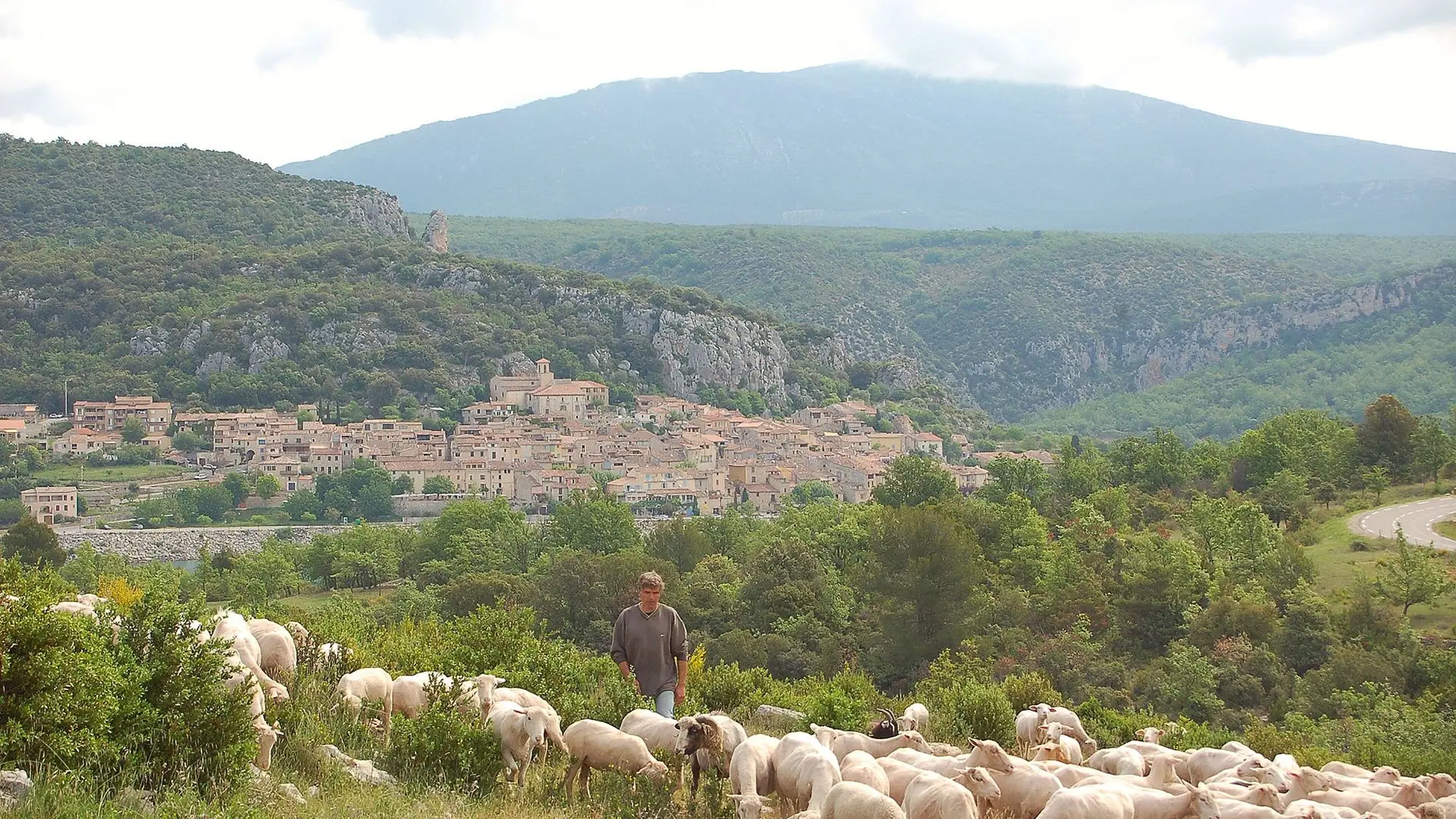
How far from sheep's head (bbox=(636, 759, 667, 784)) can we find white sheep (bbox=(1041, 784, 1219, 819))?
2.24 m

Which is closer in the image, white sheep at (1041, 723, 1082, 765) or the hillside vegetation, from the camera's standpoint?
the hillside vegetation

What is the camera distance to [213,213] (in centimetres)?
12781

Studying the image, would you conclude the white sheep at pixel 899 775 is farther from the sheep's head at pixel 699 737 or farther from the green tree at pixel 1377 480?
the green tree at pixel 1377 480

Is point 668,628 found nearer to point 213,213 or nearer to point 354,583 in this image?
point 354,583

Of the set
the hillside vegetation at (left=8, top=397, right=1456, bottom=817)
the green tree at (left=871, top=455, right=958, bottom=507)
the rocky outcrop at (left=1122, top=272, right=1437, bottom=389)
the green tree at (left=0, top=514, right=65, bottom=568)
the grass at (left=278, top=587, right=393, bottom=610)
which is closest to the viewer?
the hillside vegetation at (left=8, top=397, right=1456, bottom=817)

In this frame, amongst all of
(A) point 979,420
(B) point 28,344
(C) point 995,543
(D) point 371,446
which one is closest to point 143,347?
(B) point 28,344

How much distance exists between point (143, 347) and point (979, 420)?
6312 centimetres

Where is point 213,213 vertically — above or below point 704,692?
above

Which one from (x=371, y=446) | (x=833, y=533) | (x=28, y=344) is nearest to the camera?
(x=833, y=533)

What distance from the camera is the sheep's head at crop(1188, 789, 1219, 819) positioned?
8.49 m

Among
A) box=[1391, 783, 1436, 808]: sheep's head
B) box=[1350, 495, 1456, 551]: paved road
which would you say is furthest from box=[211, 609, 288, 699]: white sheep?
box=[1350, 495, 1456, 551]: paved road

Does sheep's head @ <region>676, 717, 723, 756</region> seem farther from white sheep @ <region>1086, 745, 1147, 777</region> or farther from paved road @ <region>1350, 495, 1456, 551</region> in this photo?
paved road @ <region>1350, 495, 1456, 551</region>

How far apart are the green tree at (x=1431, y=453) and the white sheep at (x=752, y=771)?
125 feet

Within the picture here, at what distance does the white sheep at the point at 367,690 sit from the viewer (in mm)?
9859
